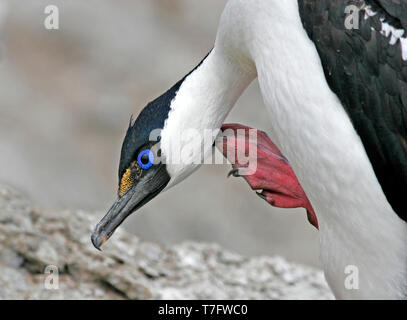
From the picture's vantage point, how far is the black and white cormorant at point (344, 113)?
121 inches

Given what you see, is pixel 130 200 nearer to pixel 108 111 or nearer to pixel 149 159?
pixel 149 159

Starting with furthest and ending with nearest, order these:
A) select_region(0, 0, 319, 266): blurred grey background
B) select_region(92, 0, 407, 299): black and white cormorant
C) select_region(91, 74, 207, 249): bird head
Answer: select_region(0, 0, 319, 266): blurred grey background → select_region(91, 74, 207, 249): bird head → select_region(92, 0, 407, 299): black and white cormorant

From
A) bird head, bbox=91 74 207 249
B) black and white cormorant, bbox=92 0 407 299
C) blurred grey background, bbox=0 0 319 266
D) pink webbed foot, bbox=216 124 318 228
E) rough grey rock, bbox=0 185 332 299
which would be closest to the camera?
black and white cormorant, bbox=92 0 407 299

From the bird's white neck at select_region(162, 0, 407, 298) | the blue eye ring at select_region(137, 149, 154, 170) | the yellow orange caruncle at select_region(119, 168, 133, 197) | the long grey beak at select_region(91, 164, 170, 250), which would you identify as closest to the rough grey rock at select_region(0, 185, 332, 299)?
the long grey beak at select_region(91, 164, 170, 250)

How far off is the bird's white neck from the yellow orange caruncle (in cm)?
87

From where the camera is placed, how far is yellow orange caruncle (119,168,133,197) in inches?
151

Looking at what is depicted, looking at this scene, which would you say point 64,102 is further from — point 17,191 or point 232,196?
point 232,196

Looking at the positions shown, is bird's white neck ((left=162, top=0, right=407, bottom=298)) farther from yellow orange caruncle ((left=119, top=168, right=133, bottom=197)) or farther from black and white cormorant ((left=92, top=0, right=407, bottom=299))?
yellow orange caruncle ((left=119, top=168, right=133, bottom=197))

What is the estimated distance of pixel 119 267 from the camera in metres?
5.37

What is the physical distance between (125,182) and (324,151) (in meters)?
1.17

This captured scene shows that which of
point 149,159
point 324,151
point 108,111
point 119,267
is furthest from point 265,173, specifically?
point 108,111

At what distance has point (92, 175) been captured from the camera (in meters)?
6.35

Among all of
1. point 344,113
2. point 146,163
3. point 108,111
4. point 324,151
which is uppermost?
point 108,111

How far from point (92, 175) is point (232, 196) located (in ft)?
4.09
